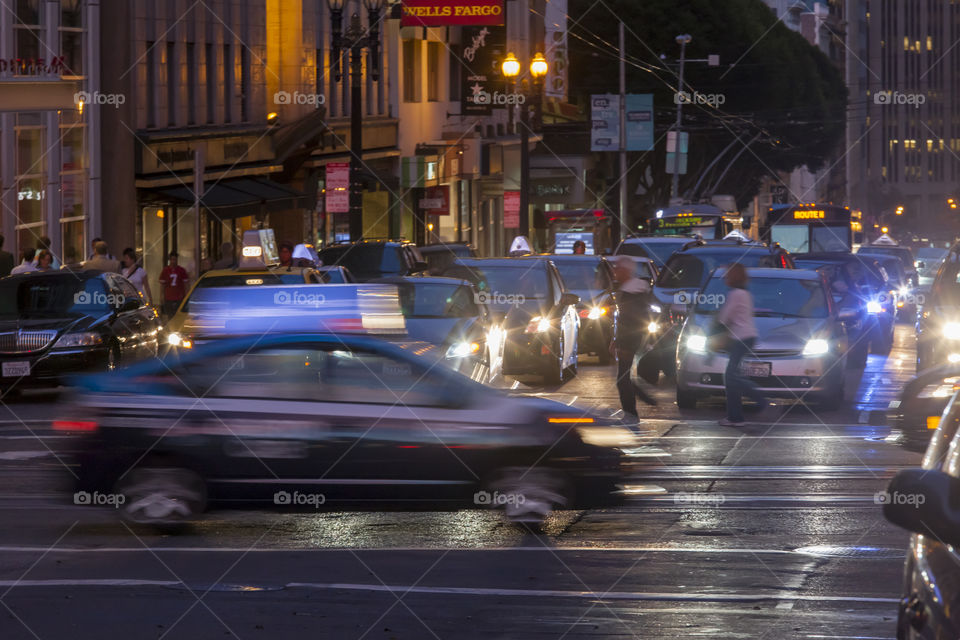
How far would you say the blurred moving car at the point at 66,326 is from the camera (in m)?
19.3

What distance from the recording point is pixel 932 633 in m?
3.94

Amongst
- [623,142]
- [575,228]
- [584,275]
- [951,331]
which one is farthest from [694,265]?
[623,142]

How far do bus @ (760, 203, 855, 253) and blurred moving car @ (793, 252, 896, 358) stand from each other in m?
27.6

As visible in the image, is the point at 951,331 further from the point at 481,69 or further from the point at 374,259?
the point at 481,69

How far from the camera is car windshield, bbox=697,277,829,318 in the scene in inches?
758

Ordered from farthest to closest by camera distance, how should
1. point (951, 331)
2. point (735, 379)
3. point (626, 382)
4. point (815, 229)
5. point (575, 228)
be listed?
1. point (815, 229)
2. point (575, 228)
3. point (951, 331)
4. point (626, 382)
5. point (735, 379)

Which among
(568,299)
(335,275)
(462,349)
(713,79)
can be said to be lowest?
(462,349)

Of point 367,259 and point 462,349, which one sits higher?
point 367,259

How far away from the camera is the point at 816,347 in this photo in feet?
60.7

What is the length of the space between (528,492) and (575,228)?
4343 centimetres

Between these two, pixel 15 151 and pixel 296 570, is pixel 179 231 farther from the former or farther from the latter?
pixel 296 570

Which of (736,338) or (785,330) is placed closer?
(736,338)

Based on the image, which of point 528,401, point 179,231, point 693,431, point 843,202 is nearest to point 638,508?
→ point 528,401

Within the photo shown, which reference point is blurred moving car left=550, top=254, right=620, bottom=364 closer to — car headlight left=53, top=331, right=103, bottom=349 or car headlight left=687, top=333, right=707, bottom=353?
car headlight left=687, top=333, right=707, bottom=353
